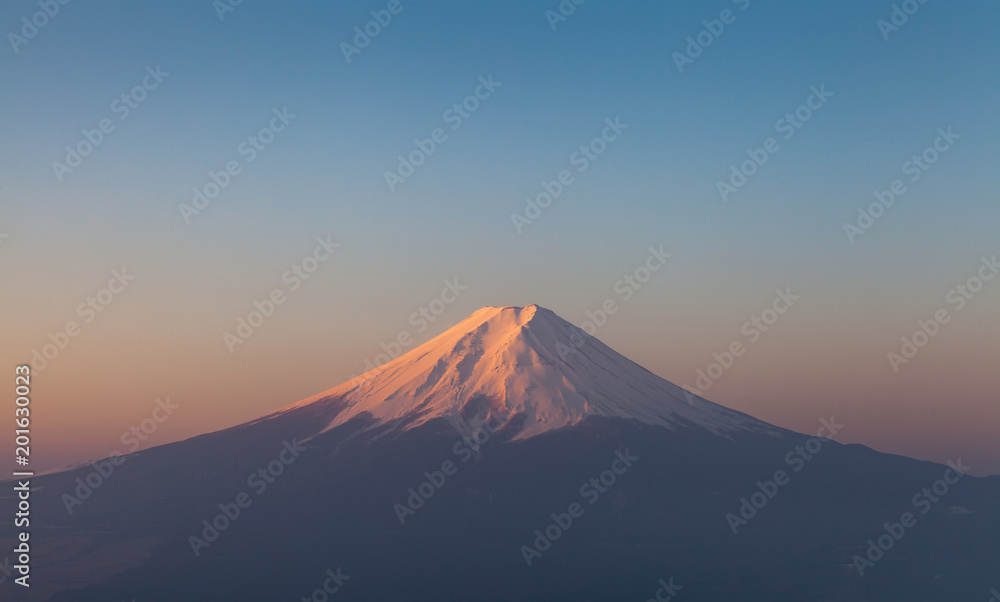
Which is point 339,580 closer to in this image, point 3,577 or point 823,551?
point 3,577

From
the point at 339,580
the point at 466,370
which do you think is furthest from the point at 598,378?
the point at 339,580
